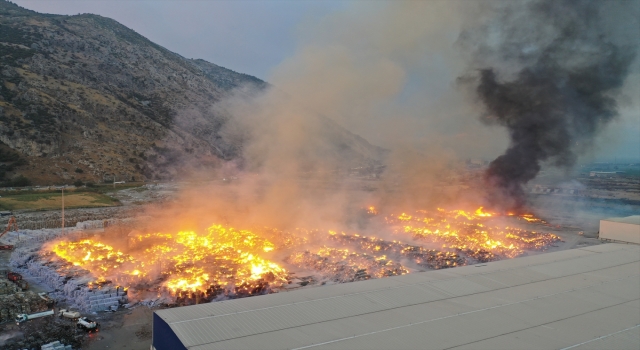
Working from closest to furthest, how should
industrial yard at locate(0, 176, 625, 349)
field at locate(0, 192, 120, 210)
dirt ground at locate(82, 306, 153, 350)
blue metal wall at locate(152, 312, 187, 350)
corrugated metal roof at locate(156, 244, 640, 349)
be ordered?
1. blue metal wall at locate(152, 312, 187, 350)
2. corrugated metal roof at locate(156, 244, 640, 349)
3. dirt ground at locate(82, 306, 153, 350)
4. industrial yard at locate(0, 176, 625, 349)
5. field at locate(0, 192, 120, 210)

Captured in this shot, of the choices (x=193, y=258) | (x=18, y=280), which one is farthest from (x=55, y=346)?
(x=193, y=258)

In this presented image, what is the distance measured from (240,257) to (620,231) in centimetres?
2491

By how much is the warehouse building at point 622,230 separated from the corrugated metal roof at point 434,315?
1177 centimetres

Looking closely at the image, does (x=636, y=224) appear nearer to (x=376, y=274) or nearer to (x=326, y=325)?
(x=376, y=274)

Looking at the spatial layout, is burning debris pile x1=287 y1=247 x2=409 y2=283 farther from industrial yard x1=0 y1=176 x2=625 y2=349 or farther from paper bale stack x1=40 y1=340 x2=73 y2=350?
paper bale stack x1=40 y1=340 x2=73 y2=350

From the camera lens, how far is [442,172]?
4903cm

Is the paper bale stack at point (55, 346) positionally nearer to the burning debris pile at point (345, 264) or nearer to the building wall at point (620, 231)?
the burning debris pile at point (345, 264)

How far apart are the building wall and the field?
44696 mm

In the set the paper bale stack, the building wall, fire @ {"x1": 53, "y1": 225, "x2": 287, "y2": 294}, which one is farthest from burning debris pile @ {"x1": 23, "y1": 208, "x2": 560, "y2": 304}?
the building wall

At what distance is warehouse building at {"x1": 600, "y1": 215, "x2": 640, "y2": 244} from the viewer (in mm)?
26008

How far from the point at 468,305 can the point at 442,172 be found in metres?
37.4

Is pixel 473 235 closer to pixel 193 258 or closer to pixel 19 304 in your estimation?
pixel 193 258

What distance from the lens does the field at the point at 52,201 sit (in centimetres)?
4023

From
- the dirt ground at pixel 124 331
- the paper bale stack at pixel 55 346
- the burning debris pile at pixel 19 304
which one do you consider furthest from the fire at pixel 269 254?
the paper bale stack at pixel 55 346
